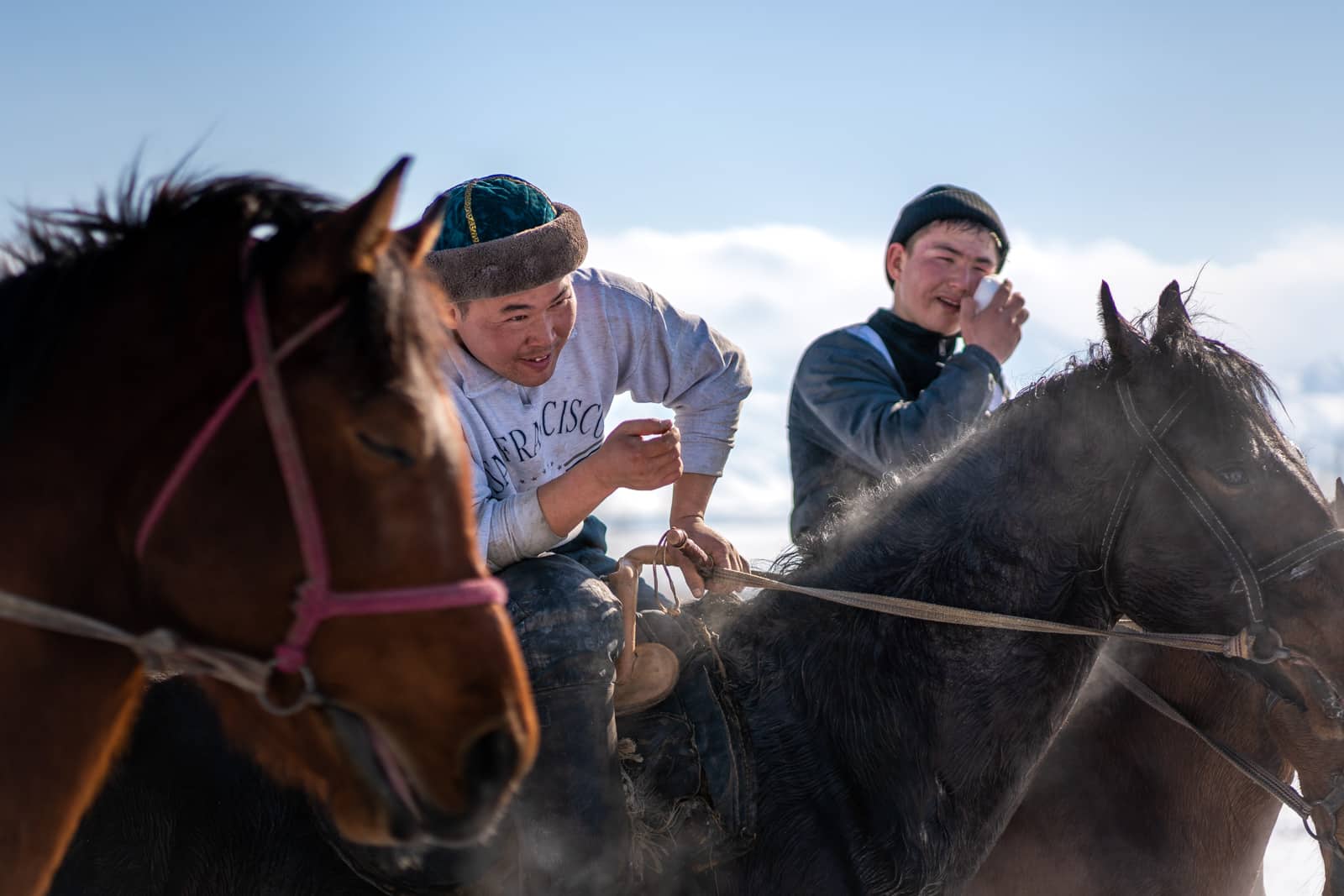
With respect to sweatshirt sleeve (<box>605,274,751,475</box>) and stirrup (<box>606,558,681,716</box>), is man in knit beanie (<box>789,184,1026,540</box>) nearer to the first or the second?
sweatshirt sleeve (<box>605,274,751,475</box>)

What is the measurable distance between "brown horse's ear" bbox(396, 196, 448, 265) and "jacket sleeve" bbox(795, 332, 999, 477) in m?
2.40

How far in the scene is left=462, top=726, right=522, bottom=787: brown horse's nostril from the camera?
5.68 ft

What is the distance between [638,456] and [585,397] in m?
0.58

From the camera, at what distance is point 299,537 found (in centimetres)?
167

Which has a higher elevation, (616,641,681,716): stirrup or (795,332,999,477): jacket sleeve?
(795,332,999,477): jacket sleeve

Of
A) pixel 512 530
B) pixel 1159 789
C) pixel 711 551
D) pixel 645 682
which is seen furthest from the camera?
pixel 1159 789

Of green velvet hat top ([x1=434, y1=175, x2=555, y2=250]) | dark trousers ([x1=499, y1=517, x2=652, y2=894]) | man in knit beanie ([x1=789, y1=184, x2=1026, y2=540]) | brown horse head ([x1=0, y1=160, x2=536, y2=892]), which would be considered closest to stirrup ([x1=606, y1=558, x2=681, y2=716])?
dark trousers ([x1=499, y1=517, x2=652, y2=894])

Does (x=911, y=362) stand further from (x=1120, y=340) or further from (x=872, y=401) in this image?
(x=1120, y=340)

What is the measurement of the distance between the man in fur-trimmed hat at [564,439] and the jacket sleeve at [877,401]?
1.02 meters

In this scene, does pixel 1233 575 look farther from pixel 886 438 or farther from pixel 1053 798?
pixel 886 438

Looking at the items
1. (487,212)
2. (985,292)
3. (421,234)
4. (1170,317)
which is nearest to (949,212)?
(985,292)

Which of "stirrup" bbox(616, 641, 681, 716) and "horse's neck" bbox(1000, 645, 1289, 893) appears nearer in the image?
"stirrup" bbox(616, 641, 681, 716)

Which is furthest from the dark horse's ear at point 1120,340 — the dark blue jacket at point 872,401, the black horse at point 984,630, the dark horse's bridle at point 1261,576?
the dark blue jacket at point 872,401

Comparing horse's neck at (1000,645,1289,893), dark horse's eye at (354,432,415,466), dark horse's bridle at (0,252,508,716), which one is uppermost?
dark horse's eye at (354,432,415,466)
